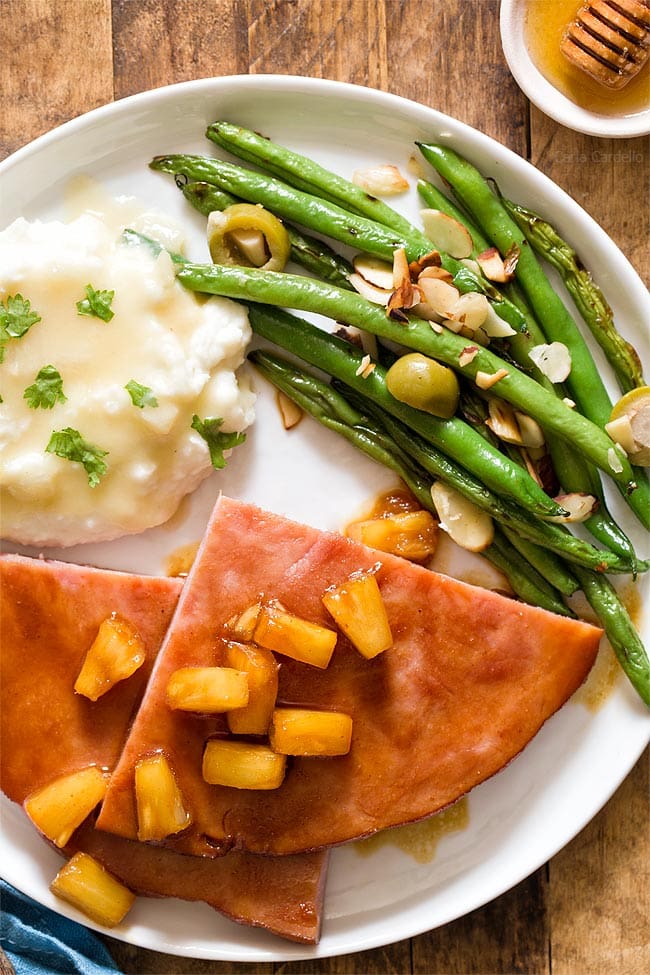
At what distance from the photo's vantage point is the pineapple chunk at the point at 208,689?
391 cm

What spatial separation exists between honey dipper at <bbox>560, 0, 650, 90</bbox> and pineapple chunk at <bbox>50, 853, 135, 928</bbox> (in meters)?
4.40

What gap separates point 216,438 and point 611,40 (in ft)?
8.59

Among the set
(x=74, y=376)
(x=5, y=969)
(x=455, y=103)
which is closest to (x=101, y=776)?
(x=5, y=969)

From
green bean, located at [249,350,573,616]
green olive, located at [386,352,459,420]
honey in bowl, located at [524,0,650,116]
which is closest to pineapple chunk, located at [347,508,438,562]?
green bean, located at [249,350,573,616]

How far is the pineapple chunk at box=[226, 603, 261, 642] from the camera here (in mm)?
4066

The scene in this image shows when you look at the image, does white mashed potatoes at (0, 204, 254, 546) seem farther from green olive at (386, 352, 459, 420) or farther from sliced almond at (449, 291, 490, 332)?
sliced almond at (449, 291, 490, 332)

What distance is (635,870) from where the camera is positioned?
463 centimetres

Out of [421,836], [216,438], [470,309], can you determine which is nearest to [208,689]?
[216,438]

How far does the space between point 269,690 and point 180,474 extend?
112cm

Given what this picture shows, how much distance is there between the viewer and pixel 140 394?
4.11m

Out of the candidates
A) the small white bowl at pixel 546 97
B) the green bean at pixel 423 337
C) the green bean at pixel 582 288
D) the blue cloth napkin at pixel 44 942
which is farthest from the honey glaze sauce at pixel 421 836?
the small white bowl at pixel 546 97

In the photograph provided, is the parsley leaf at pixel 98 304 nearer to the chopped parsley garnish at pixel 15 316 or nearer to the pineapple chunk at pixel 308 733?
the chopped parsley garnish at pixel 15 316

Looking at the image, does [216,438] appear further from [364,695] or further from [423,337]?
[364,695]

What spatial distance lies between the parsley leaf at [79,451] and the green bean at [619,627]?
231 centimetres
